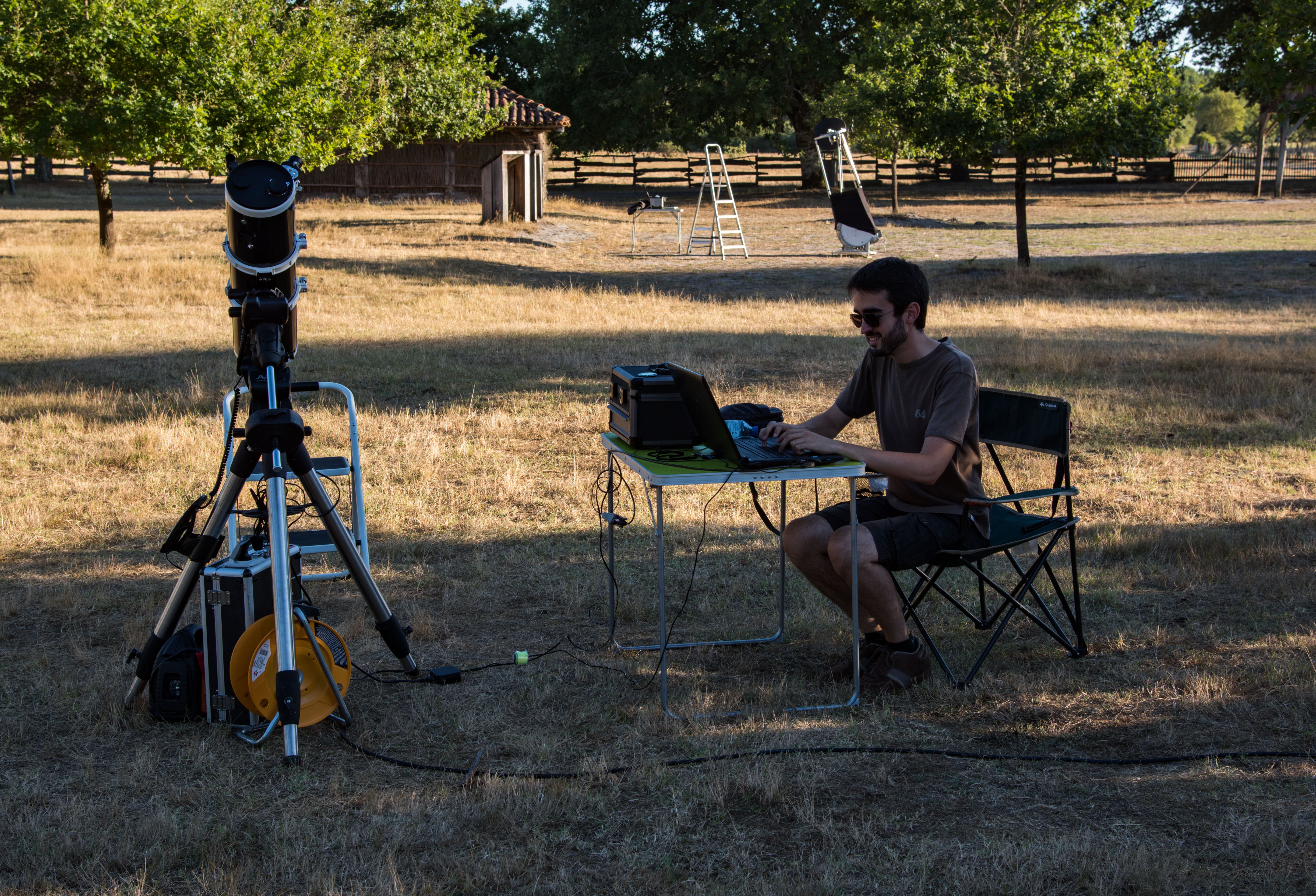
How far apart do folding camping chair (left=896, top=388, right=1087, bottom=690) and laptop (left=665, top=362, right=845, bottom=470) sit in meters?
0.62

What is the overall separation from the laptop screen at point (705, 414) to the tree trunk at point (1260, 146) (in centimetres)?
3758

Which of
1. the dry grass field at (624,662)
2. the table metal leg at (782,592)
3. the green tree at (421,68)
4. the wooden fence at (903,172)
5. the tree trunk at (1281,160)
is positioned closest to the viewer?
the dry grass field at (624,662)

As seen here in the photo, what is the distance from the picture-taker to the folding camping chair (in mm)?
4043

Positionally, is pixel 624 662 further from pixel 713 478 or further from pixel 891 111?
pixel 891 111

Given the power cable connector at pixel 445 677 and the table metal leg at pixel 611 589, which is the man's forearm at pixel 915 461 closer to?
the table metal leg at pixel 611 589

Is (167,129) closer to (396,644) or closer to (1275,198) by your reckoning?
(396,644)

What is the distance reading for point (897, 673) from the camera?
160 inches

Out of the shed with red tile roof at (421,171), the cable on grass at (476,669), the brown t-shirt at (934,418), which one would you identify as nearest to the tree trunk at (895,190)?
the shed with red tile roof at (421,171)

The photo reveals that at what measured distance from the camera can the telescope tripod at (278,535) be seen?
11.1 ft

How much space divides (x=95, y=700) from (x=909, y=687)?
2901mm

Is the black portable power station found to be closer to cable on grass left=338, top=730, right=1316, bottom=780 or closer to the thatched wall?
cable on grass left=338, top=730, right=1316, bottom=780

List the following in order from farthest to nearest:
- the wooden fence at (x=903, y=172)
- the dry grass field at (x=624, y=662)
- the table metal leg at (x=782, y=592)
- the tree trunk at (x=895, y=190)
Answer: the wooden fence at (x=903, y=172), the tree trunk at (x=895, y=190), the table metal leg at (x=782, y=592), the dry grass field at (x=624, y=662)

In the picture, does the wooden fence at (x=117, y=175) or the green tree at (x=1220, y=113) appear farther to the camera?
the green tree at (x=1220, y=113)

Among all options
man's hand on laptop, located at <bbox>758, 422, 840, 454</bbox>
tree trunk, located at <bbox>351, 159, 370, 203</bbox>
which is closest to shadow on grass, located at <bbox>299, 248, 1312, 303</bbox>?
man's hand on laptop, located at <bbox>758, 422, 840, 454</bbox>
